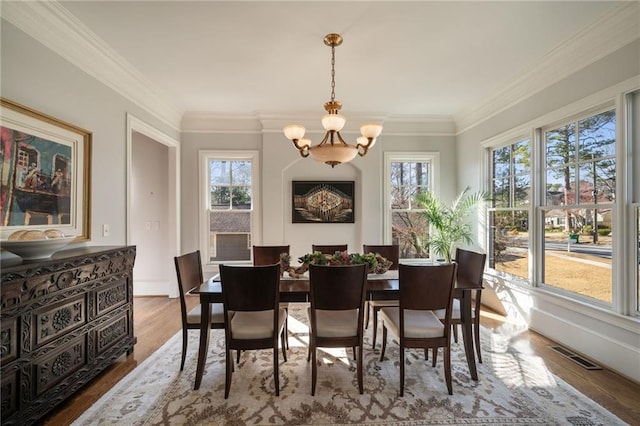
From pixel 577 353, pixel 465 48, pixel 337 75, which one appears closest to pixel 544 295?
pixel 577 353

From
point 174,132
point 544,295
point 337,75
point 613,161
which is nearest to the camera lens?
point 613,161

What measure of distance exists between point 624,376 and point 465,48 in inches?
118

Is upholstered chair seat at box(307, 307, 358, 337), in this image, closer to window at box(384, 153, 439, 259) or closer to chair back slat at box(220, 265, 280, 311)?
chair back slat at box(220, 265, 280, 311)

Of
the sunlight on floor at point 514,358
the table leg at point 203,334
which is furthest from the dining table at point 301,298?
the sunlight on floor at point 514,358

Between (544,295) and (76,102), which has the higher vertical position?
(76,102)

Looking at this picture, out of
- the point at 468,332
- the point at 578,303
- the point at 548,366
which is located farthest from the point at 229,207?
the point at 578,303

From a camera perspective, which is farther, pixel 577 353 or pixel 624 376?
pixel 577 353

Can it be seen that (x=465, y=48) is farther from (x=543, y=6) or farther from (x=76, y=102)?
(x=76, y=102)

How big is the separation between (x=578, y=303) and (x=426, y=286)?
1.76 m

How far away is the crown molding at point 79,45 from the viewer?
2033 millimetres

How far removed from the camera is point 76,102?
2506 millimetres

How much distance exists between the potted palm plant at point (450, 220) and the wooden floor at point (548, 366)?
112cm

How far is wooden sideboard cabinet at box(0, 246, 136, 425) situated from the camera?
5.17 ft

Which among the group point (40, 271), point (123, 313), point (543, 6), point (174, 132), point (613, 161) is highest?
point (543, 6)
